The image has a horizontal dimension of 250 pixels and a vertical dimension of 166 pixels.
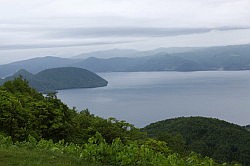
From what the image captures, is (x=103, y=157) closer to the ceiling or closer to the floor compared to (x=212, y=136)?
closer to the ceiling

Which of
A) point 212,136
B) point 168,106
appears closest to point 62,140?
point 212,136

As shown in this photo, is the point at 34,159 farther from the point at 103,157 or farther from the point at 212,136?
the point at 212,136

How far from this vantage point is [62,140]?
11.6m

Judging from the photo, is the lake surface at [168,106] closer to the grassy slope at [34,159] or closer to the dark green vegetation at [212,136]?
the dark green vegetation at [212,136]

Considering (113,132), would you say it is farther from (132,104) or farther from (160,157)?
(132,104)

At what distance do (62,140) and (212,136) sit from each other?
7106cm

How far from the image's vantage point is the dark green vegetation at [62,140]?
8.27m

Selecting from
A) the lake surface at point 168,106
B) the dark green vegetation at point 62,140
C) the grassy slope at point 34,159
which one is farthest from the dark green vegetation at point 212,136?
the grassy slope at point 34,159

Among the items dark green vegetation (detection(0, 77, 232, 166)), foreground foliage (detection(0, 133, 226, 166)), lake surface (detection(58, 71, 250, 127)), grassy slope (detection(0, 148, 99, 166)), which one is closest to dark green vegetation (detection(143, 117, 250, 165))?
lake surface (detection(58, 71, 250, 127))

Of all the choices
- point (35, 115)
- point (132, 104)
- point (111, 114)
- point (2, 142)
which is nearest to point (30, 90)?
point (35, 115)

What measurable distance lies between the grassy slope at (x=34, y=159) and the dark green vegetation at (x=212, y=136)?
58253mm

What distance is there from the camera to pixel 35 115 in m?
18.2

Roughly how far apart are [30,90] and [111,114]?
100230 millimetres

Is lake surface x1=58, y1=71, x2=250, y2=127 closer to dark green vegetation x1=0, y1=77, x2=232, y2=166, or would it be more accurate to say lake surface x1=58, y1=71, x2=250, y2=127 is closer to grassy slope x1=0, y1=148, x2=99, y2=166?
dark green vegetation x1=0, y1=77, x2=232, y2=166
